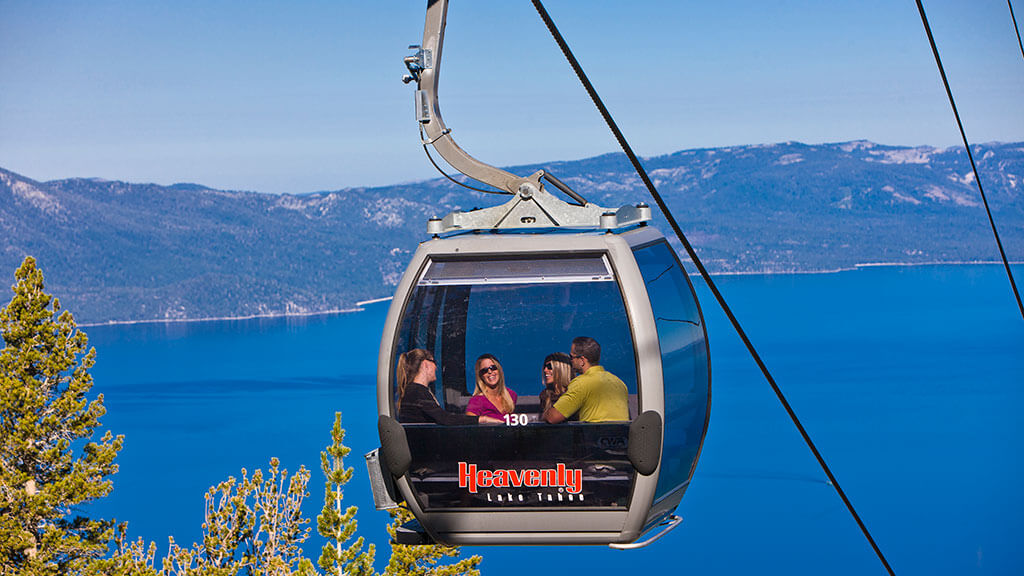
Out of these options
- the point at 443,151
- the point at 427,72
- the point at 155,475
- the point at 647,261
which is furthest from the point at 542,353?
the point at 155,475

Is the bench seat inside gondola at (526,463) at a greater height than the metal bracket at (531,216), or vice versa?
the metal bracket at (531,216)

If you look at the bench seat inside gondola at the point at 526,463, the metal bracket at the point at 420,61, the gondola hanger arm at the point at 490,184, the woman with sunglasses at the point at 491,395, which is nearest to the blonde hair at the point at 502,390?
the woman with sunglasses at the point at 491,395

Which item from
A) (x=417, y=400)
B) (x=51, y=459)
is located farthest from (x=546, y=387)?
(x=51, y=459)

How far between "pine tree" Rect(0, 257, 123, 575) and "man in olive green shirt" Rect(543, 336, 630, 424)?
15318 millimetres

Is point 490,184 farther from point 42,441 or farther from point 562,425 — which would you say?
point 42,441

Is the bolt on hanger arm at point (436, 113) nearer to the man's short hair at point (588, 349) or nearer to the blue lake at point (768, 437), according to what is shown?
the man's short hair at point (588, 349)

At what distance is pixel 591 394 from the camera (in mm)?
4359

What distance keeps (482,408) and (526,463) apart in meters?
0.33

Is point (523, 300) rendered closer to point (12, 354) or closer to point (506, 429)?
point (506, 429)

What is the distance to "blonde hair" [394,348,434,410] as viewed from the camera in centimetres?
436

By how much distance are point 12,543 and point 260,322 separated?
574 ft

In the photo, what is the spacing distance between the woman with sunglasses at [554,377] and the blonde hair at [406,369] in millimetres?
483

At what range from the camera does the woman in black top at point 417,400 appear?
439 centimetres

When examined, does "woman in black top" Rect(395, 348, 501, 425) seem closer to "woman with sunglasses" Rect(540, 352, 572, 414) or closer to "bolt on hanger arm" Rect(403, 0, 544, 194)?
"woman with sunglasses" Rect(540, 352, 572, 414)
